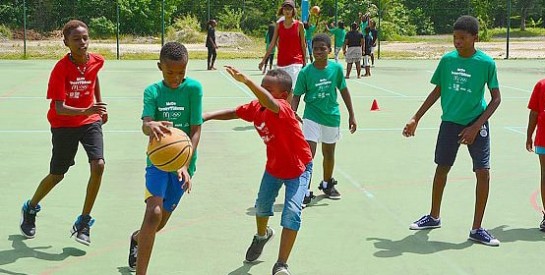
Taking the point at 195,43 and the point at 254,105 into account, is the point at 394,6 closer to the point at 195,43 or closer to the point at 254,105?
the point at 195,43

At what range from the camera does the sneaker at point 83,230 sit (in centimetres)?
615

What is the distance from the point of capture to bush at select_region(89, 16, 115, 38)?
40.1 metres

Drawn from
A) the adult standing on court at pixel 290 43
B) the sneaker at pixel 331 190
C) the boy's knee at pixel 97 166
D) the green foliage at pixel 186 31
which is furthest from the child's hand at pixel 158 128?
the green foliage at pixel 186 31

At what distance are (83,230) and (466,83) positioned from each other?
3328 millimetres

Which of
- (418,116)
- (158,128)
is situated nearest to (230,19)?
(418,116)

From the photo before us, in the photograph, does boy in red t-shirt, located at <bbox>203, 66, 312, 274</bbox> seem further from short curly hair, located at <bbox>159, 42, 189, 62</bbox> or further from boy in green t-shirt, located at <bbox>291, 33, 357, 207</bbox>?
boy in green t-shirt, located at <bbox>291, 33, 357, 207</bbox>

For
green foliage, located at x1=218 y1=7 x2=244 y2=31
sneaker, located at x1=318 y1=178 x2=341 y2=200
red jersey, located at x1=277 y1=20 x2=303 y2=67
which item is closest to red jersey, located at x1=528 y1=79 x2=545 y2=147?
sneaker, located at x1=318 y1=178 x2=341 y2=200

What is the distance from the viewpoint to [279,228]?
22.5 ft

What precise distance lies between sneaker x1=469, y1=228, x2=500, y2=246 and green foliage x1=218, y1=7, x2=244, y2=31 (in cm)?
3802

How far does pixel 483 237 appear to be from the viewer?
251 inches

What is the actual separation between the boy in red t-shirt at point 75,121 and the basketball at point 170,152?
4.35 feet

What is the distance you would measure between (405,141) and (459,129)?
4.91 meters

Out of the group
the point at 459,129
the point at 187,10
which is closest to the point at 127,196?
the point at 459,129

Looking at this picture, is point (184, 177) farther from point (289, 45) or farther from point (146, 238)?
point (289, 45)
